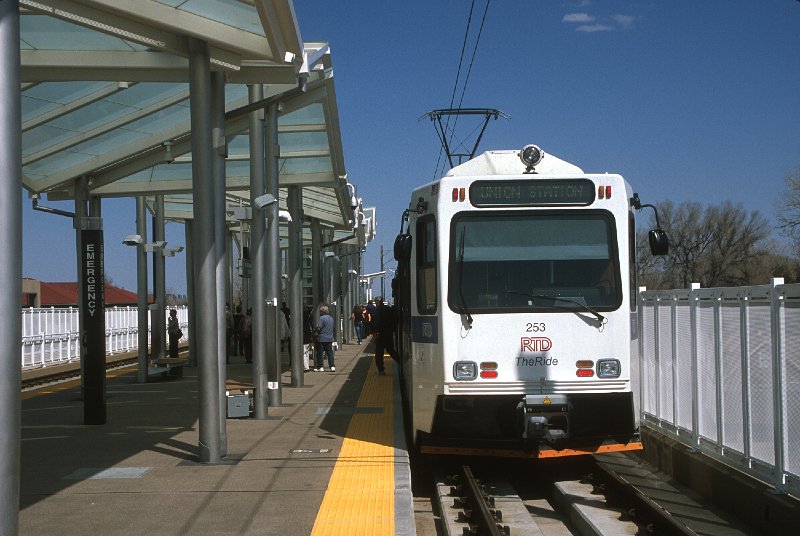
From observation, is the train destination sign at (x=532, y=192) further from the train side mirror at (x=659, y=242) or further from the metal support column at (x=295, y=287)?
the metal support column at (x=295, y=287)

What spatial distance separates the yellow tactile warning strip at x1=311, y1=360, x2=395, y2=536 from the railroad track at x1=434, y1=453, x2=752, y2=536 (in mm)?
699

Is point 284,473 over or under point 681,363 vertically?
under

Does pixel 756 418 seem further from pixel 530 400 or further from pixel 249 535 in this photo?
pixel 249 535

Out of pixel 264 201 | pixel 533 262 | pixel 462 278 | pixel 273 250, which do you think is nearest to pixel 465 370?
pixel 462 278

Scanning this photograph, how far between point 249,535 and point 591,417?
462 centimetres

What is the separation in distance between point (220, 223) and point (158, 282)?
14624 mm

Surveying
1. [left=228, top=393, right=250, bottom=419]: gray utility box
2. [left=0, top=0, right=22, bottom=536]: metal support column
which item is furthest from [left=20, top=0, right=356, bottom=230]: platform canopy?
[left=0, top=0, right=22, bottom=536]: metal support column

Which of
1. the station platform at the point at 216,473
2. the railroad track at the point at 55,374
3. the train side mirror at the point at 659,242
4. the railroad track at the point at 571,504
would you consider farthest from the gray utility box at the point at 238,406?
the railroad track at the point at 55,374

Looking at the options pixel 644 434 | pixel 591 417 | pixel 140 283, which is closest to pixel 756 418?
pixel 591 417

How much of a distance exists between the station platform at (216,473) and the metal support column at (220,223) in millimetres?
656

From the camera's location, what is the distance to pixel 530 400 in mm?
10836

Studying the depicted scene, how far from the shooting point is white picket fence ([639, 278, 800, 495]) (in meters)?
8.38

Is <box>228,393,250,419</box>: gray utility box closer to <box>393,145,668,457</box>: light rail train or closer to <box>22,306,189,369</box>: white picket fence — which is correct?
<box>393,145,668,457</box>: light rail train

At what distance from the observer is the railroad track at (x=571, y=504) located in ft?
29.3
